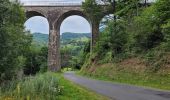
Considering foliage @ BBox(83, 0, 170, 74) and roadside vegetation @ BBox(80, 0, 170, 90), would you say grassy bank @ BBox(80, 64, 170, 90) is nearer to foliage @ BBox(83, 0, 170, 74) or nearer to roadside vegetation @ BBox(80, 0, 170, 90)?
roadside vegetation @ BBox(80, 0, 170, 90)

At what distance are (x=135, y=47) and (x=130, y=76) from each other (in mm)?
5967

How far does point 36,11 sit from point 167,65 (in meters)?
40.0

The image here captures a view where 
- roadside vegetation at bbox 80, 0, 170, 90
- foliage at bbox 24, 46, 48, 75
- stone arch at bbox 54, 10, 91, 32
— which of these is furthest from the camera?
foliage at bbox 24, 46, 48, 75

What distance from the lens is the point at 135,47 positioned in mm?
41344

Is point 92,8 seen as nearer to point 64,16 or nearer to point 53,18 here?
point 64,16

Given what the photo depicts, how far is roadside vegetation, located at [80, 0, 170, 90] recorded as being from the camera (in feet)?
109

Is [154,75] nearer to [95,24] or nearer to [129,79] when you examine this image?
[129,79]

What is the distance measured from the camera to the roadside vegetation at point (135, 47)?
3331 centimetres

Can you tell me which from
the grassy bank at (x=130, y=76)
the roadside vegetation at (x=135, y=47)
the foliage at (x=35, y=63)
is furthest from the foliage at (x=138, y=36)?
the foliage at (x=35, y=63)

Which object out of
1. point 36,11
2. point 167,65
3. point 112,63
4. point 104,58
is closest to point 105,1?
point 104,58

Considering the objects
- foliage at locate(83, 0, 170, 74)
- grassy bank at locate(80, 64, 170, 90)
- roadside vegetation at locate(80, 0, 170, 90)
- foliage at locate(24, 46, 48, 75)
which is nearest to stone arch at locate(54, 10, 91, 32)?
roadside vegetation at locate(80, 0, 170, 90)

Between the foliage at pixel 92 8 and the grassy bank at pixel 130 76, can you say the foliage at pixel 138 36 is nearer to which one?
the grassy bank at pixel 130 76

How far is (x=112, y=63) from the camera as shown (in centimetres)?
4519

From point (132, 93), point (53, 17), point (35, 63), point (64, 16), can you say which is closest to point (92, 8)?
point (64, 16)
